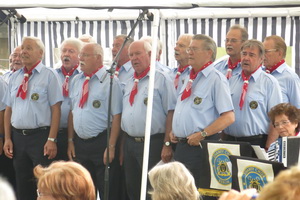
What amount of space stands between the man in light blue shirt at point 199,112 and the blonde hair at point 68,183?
241 cm

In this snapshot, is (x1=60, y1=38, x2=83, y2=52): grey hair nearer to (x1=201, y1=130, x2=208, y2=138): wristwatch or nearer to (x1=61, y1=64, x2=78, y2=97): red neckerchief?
(x1=61, y1=64, x2=78, y2=97): red neckerchief

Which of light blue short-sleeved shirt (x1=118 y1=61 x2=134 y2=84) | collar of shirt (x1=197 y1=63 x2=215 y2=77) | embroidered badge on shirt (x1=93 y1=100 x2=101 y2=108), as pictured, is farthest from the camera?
light blue short-sleeved shirt (x1=118 y1=61 x2=134 y2=84)

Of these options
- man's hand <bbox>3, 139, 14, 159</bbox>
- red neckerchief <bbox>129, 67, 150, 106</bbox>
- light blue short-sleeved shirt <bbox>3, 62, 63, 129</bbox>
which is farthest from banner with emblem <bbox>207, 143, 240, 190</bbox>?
man's hand <bbox>3, 139, 14, 159</bbox>

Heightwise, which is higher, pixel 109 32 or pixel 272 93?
pixel 109 32

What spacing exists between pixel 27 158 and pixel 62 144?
403 millimetres

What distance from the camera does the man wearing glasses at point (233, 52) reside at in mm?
6242

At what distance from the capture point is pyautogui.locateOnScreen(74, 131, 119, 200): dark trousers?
20.7 ft

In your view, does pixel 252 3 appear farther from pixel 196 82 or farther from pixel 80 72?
pixel 80 72

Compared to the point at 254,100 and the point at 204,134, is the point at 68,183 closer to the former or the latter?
the point at 204,134

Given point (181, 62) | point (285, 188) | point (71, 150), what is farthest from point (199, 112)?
point (285, 188)

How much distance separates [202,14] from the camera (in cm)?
792

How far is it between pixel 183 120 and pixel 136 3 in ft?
3.72

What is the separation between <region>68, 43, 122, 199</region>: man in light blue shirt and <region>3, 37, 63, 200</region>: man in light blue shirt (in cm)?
25

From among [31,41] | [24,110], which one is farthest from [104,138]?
[31,41]
